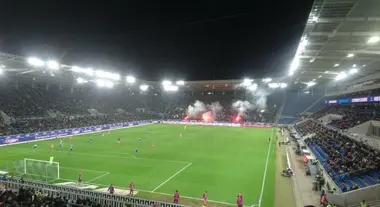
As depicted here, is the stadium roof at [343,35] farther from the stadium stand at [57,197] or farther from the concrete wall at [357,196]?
the stadium stand at [57,197]

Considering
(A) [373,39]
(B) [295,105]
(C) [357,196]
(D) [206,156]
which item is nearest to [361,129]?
(A) [373,39]

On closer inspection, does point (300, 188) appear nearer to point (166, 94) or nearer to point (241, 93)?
point (241, 93)

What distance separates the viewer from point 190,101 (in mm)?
102500

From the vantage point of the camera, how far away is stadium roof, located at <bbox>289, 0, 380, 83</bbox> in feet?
56.0

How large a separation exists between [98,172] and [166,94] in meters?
83.6

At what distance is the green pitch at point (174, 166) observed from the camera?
19.9 metres

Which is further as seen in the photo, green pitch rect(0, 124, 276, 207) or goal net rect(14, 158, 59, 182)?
goal net rect(14, 158, 59, 182)

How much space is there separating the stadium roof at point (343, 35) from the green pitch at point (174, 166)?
45.6 ft

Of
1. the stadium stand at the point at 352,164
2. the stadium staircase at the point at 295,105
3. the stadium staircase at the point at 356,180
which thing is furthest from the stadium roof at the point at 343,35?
the stadium staircase at the point at 295,105

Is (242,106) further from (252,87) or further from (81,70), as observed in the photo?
(81,70)

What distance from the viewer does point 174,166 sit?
87.4 feet

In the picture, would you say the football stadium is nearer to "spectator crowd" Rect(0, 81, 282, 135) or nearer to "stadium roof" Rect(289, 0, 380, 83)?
"stadium roof" Rect(289, 0, 380, 83)

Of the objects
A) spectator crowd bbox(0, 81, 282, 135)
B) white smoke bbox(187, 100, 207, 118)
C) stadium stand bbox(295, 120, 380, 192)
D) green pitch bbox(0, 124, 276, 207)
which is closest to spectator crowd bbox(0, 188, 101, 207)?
green pitch bbox(0, 124, 276, 207)

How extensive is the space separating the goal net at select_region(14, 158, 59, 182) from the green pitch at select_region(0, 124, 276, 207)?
100 centimetres
